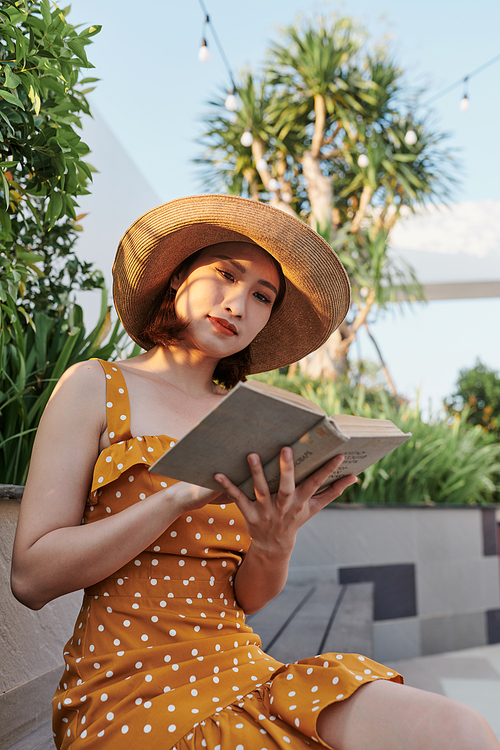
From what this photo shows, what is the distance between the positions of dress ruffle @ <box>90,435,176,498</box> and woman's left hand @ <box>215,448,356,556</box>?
207 millimetres

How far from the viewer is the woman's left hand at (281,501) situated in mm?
741

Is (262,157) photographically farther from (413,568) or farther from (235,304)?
(235,304)

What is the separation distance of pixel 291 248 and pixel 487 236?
9491 millimetres

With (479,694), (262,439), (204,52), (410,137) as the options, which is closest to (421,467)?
(479,694)

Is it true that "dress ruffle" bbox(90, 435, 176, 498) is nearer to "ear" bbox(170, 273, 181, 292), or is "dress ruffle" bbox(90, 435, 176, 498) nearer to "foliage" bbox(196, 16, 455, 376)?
"ear" bbox(170, 273, 181, 292)

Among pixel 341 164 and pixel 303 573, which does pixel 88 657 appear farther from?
pixel 341 164

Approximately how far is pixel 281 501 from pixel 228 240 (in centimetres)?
A: 70

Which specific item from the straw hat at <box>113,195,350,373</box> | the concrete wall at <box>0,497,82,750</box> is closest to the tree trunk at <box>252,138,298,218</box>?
the straw hat at <box>113,195,350,373</box>

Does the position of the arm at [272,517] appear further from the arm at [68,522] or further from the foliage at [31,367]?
the foliage at [31,367]

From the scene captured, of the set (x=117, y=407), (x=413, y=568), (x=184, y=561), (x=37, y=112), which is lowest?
(x=413, y=568)

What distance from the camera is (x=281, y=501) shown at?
2.63 feet

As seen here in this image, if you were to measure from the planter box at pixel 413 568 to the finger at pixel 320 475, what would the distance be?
262cm

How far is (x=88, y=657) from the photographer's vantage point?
0.87 m

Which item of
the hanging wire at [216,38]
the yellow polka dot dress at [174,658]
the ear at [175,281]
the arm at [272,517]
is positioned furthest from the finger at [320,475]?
the hanging wire at [216,38]
